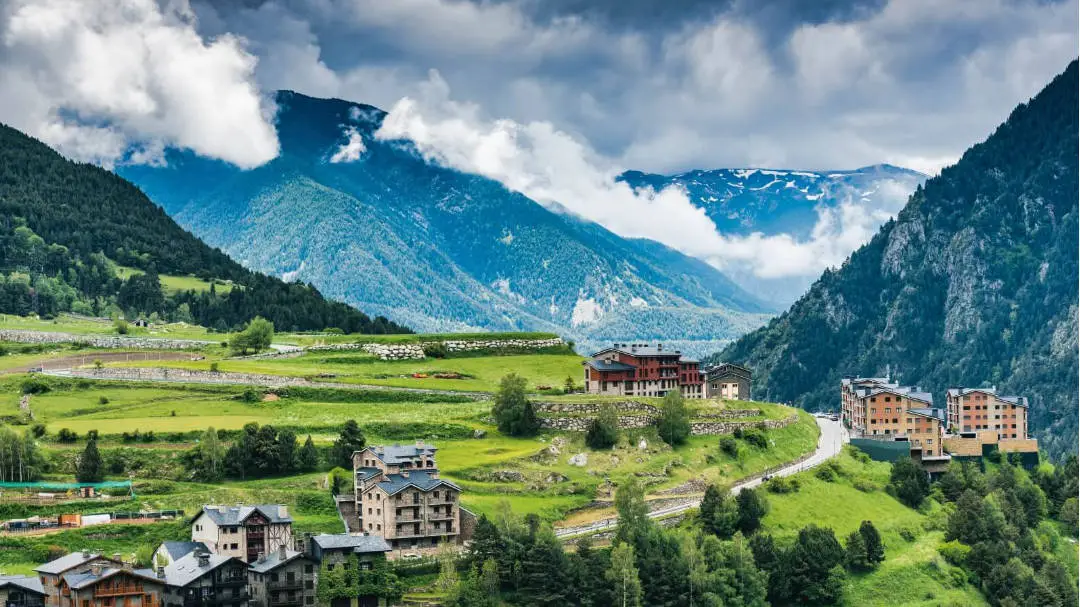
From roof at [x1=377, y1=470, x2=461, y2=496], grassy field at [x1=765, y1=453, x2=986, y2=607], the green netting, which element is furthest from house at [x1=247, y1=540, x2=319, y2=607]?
grassy field at [x1=765, y1=453, x2=986, y2=607]

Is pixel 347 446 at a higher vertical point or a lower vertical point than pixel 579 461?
higher

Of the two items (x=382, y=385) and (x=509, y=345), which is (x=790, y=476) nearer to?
(x=382, y=385)

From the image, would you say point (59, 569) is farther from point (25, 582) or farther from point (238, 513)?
point (238, 513)

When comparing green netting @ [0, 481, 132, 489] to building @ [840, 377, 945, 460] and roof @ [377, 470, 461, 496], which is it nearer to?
roof @ [377, 470, 461, 496]

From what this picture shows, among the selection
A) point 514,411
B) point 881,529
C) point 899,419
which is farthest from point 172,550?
point 899,419

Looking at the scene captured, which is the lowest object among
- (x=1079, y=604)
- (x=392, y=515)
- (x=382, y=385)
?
(x=1079, y=604)

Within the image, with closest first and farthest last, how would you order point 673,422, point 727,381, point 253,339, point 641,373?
1. point 673,422
2. point 641,373
3. point 253,339
4. point 727,381

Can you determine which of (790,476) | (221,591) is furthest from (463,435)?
(221,591)
